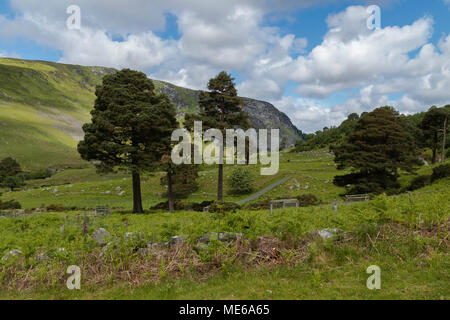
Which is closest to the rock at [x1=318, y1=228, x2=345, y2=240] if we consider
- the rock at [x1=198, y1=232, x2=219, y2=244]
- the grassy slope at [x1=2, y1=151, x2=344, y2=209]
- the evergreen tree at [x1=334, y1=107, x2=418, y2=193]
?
the rock at [x1=198, y1=232, x2=219, y2=244]

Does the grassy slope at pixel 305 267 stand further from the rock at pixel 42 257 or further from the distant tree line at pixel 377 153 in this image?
the distant tree line at pixel 377 153

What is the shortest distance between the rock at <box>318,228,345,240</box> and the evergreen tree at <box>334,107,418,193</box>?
22557 millimetres

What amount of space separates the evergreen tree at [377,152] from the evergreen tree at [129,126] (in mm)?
21852

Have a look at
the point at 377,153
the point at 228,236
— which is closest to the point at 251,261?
the point at 228,236

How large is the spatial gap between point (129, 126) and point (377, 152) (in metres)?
27.6

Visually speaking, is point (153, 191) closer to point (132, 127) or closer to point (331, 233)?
point (132, 127)

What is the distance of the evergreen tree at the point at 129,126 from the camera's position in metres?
21.5

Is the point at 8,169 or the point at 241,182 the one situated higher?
the point at 8,169

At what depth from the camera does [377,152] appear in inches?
1115

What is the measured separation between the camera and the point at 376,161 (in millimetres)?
28297

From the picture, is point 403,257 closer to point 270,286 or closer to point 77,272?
point 270,286

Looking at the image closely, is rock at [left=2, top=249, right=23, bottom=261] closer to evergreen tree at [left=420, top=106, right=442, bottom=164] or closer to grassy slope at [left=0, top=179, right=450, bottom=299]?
grassy slope at [left=0, top=179, right=450, bottom=299]
